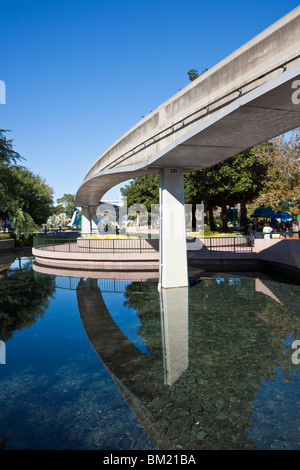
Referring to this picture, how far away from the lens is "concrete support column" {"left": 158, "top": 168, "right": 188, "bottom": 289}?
13805mm

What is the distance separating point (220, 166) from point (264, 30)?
66.6ft

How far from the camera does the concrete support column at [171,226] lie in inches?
543

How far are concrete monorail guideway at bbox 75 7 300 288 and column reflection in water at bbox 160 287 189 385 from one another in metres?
1.40

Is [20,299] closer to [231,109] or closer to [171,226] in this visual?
[171,226]

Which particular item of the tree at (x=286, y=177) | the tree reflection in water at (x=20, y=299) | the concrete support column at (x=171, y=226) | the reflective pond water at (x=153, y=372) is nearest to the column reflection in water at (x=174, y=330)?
the reflective pond water at (x=153, y=372)

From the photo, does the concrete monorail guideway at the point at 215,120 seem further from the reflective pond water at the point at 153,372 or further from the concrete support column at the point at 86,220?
the concrete support column at the point at 86,220

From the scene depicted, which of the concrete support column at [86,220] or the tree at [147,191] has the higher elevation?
the tree at [147,191]

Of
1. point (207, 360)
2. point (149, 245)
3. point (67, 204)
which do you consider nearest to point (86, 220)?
point (149, 245)

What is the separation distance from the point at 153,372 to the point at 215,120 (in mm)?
6108

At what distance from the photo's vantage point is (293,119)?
8.46 meters

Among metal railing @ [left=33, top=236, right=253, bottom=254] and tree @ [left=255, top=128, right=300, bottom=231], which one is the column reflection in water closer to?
metal railing @ [left=33, top=236, right=253, bottom=254]

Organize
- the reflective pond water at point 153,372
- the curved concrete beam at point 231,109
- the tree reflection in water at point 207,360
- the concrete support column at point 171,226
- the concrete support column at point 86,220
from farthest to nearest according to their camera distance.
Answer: the concrete support column at point 86,220 → the concrete support column at point 171,226 → the curved concrete beam at point 231,109 → the tree reflection in water at point 207,360 → the reflective pond water at point 153,372

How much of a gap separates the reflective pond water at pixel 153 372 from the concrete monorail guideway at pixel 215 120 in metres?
3.82

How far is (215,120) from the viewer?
8102mm
